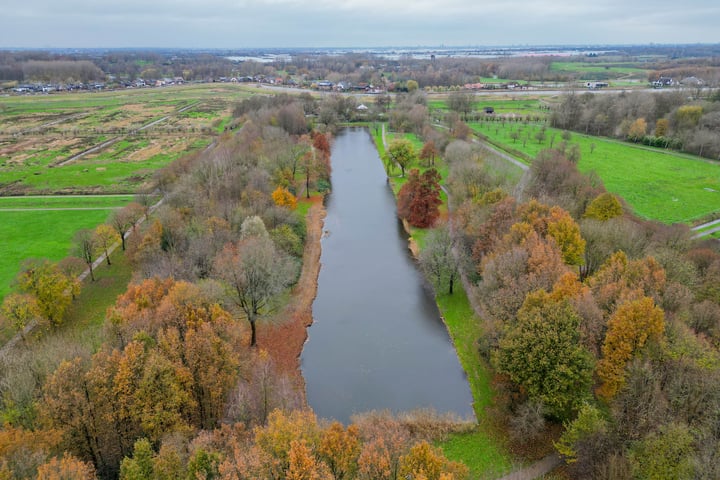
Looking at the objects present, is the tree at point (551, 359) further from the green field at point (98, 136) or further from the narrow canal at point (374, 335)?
the green field at point (98, 136)

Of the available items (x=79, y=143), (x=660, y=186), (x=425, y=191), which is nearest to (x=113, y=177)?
(x=79, y=143)

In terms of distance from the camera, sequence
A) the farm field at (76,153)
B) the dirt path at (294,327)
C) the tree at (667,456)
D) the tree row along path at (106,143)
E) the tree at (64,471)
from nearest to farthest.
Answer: the tree at (64,471) → the tree at (667,456) → the dirt path at (294,327) → the farm field at (76,153) → the tree row along path at (106,143)

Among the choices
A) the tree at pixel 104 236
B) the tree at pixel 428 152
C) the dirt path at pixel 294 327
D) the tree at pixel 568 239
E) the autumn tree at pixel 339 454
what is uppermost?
the tree at pixel 428 152

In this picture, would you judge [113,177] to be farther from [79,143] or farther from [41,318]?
[41,318]

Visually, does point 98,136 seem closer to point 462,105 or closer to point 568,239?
point 462,105

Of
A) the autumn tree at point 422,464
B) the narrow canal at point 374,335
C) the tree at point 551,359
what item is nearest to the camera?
the autumn tree at point 422,464

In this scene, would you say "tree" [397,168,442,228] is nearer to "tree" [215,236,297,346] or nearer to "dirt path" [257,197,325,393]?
"dirt path" [257,197,325,393]

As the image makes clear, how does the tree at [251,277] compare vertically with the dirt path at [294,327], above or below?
above

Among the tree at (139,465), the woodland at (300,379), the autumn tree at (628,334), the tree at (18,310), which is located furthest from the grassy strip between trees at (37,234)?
the autumn tree at (628,334)
